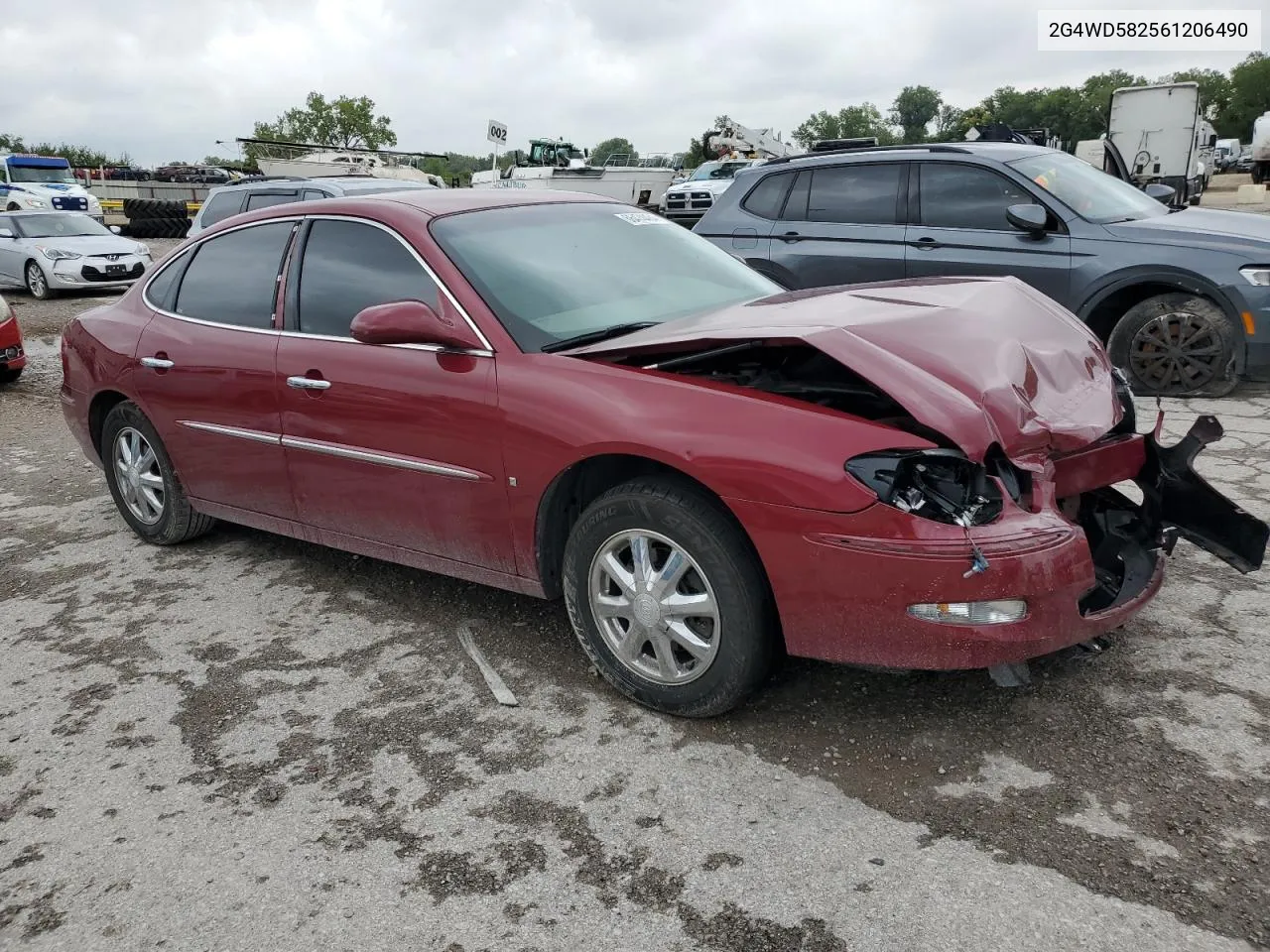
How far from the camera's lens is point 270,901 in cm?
243

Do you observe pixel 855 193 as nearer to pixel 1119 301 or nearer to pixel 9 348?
pixel 1119 301

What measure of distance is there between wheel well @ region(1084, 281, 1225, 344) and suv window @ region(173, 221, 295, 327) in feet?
16.8

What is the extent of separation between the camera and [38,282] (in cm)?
1645

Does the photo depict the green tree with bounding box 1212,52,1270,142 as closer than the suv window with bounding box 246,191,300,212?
No

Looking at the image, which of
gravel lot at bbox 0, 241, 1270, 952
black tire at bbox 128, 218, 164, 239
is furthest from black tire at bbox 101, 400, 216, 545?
black tire at bbox 128, 218, 164, 239

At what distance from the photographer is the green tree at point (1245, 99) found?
8669 cm

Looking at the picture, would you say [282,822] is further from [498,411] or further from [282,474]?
[282,474]

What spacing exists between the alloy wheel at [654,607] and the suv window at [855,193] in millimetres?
5154

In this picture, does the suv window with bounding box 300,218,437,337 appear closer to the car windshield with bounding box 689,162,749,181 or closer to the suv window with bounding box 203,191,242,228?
the suv window with bounding box 203,191,242,228

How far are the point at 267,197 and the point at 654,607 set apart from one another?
10.1 meters

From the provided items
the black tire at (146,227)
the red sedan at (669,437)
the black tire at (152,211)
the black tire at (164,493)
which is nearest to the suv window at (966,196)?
the red sedan at (669,437)

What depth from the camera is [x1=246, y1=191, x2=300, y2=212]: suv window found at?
1130 cm

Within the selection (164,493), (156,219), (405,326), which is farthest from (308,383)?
(156,219)

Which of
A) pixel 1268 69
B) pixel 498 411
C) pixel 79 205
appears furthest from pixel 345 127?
pixel 498 411
